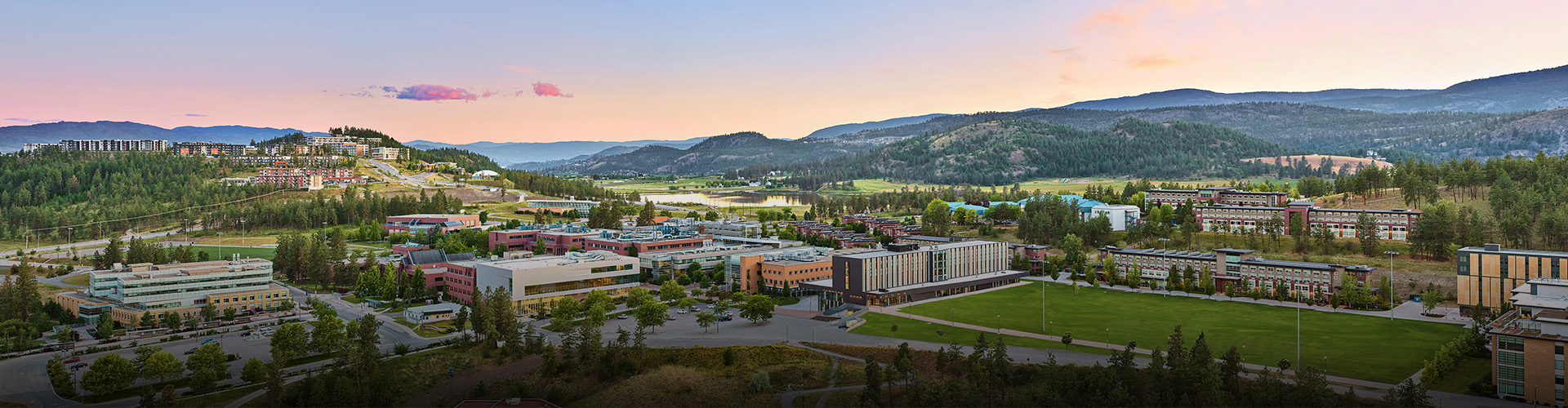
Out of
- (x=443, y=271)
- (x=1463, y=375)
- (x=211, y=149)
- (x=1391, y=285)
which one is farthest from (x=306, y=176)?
(x=1463, y=375)

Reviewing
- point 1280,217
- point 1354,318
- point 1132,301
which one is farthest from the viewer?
point 1280,217

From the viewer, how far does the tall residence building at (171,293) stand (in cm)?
4297

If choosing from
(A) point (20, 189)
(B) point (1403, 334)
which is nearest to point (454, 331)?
(B) point (1403, 334)

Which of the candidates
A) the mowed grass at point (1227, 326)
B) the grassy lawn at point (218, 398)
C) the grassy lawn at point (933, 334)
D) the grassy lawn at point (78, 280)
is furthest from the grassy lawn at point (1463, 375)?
the grassy lawn at point (78, 280)

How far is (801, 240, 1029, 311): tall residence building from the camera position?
45688mm

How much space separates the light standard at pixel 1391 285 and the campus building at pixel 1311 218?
4051 mm

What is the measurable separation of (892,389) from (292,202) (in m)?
76.1

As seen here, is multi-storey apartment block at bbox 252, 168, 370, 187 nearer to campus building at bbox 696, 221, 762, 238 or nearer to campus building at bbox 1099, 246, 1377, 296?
campus building at bbox 696, 221, 762, 238

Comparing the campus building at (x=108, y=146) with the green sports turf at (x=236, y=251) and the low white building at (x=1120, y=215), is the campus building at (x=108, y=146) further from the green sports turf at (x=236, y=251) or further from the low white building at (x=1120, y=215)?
the low white building at (x=1120, y=215)

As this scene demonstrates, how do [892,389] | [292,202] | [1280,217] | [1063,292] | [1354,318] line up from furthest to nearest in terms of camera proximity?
[292,202]
[1280,217]
[1063,292]
[1354,318]
[892,389]

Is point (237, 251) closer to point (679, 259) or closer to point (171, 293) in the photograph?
point (171, 293)

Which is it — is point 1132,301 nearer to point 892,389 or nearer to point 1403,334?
point 1403,334

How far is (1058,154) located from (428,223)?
117m

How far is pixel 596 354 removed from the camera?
32594 mm
